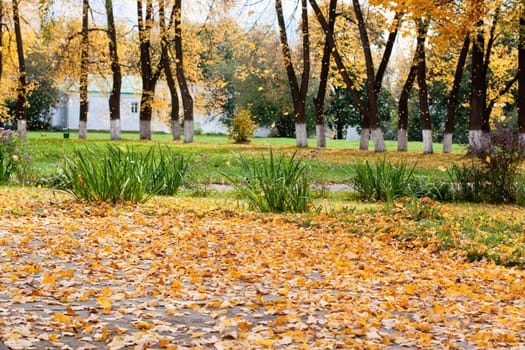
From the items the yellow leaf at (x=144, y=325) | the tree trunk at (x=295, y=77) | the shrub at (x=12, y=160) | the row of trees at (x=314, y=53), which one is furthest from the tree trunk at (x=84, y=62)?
the yellow leaf at (x=144, y=325)

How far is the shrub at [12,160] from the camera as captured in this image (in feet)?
45.9

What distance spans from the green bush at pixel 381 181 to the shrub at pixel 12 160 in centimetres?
614

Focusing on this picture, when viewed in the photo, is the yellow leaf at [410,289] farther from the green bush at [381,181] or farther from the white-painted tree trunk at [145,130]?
the white-painted tree trunk at [145,130]

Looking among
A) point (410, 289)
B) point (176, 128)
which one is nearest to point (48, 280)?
point (410, 289)

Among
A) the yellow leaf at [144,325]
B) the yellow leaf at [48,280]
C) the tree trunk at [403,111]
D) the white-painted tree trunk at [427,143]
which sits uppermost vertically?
the tree trunk at [403,111]

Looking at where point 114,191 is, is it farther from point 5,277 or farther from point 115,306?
point 115,306

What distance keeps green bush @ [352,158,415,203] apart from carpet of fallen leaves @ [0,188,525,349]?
3.42 meters

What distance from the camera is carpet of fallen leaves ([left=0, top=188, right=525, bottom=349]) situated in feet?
14.6

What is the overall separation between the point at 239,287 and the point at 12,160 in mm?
9646

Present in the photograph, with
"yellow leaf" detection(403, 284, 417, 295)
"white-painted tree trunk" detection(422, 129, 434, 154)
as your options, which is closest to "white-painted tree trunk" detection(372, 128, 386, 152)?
"white-painted tree trunk" detection(422, 129, 434, 154)

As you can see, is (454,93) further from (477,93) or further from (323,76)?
(323,76)

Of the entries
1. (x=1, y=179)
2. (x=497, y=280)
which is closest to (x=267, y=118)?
(x=1, y=179)

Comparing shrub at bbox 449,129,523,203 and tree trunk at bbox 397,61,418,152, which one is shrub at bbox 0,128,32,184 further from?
tree trunk at bbox 397,61,418,152

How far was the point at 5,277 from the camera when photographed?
5.69 m
